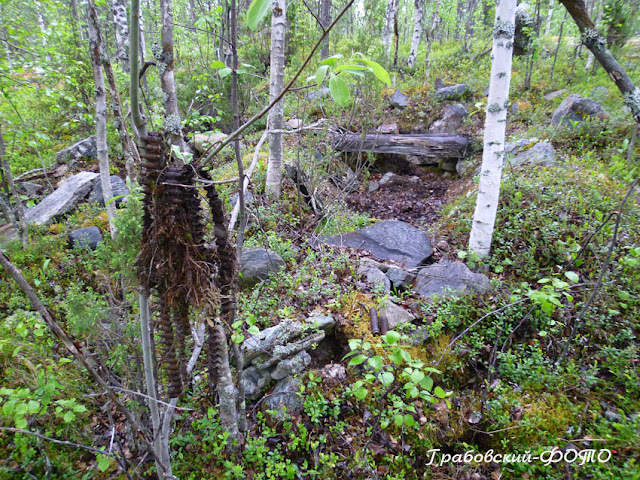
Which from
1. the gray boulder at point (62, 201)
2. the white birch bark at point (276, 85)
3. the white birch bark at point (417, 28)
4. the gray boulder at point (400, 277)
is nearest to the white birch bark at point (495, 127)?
the gray boulder at point (400, 277)

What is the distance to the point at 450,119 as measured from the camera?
28.2 feet

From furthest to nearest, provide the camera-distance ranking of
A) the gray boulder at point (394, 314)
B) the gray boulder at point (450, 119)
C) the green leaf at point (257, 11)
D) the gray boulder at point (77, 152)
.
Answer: the gray boulder at point (450, 119) < the gray boulder at point (77, 152) < the gray boulder at point (394, 314) < the green leaf at point (257, 11)

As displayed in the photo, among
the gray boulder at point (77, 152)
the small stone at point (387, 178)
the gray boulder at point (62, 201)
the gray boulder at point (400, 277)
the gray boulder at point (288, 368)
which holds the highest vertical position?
the gray boulder at point (77, 152)

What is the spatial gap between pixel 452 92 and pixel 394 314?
8570mm

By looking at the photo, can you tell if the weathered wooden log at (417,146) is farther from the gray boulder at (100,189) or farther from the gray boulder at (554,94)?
the gray boulder at (100,189)

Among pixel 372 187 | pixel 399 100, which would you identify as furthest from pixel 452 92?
pixel 372 187

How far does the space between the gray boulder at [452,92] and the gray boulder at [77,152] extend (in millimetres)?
9734

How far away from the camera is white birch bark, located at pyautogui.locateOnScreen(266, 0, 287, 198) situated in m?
5.02

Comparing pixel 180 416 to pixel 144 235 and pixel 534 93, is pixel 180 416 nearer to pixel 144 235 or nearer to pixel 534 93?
pixel 144 235

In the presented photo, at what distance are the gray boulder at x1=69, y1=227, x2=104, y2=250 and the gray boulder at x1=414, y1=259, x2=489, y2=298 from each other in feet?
15.5

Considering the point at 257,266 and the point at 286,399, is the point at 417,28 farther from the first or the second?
the point at 286,399

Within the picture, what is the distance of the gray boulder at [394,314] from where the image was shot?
3344 millimetres

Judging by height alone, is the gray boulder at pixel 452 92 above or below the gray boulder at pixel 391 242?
above

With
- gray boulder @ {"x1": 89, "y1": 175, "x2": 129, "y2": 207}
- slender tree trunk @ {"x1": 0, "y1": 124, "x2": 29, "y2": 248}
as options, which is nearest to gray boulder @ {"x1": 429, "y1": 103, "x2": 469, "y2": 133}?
gray boulder @ {"x1": 89, "y1": 175, "x2": 129, "y2": 207}
